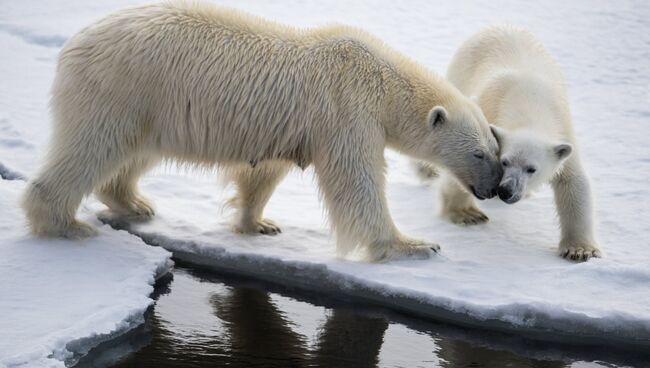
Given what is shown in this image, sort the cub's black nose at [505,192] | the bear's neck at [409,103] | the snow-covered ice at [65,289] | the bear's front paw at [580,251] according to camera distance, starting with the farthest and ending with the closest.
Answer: the bear's front paw at [580,251] → the bear's neck at [409,103] → the cub's black nose at [505,192] → the snow-covered ice at [65,289]

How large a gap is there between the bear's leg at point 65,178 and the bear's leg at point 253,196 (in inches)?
38.7

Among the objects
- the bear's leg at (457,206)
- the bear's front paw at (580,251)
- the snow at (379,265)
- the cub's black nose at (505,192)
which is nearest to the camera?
the snow at (379,265)

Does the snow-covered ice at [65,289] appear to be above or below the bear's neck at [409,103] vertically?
below

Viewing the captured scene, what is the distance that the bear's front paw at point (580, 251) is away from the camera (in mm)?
6301

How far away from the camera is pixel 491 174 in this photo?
622 centimetres

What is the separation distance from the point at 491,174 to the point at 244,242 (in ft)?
5.58

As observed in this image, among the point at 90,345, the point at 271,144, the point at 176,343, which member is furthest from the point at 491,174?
the point at 90,345

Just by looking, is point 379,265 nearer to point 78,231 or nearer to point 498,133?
point 498,133

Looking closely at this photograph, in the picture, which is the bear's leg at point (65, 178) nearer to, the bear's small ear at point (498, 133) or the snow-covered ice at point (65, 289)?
the snow-covered ice at point (65, 289)

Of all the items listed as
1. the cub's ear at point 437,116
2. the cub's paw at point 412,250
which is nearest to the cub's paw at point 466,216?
the cub's paw at point 412,250

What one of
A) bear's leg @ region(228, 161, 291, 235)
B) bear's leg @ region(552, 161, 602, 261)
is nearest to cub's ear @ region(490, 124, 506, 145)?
bear's leg @ region(552, 161, 602, 261)

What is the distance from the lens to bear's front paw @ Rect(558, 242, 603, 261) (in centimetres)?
630

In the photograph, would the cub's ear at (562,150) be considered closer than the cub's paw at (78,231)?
No

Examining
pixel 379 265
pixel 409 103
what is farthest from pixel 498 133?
pixel 379 265
